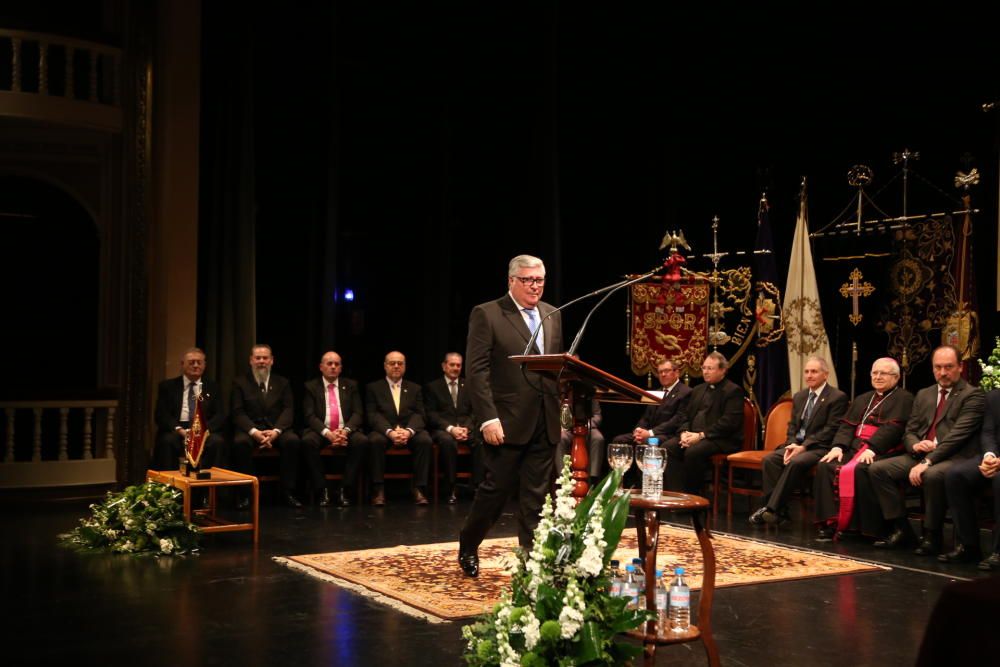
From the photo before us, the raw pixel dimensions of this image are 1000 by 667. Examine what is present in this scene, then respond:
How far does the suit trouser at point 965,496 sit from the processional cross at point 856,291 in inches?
79.5

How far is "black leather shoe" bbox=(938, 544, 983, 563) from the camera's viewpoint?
5781 millimetres

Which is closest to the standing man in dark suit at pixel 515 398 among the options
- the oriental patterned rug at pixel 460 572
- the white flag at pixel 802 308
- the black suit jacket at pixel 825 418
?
the oriental patterned rug at pixel 460 572

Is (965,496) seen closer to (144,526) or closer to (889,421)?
(889,421)

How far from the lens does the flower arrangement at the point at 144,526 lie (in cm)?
573

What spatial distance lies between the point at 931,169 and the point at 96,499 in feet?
21.1

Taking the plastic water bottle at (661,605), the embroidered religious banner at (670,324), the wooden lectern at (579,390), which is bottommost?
the plastic water bottle at (661,605)

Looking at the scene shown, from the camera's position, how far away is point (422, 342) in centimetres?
930

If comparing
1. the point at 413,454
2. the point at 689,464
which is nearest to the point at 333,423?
the point at 413,454

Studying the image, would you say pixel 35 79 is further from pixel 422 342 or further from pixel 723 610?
pixel 723 610

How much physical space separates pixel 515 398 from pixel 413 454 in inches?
139

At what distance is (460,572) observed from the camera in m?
5.12

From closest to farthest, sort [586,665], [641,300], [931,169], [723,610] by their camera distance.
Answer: [586,665] < [723,610] < [931,169] < [641,300]

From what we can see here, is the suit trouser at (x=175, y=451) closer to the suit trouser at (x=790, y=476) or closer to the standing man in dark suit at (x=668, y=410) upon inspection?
the standing man in dark suit at (x=668, y=410)

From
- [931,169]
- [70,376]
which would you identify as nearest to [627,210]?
[931,169]
